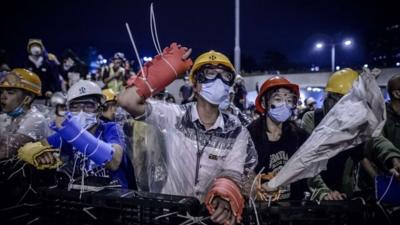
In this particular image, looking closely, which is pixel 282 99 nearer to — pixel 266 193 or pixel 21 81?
pixel 266 193

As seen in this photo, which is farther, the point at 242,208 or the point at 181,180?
the point at 181,180

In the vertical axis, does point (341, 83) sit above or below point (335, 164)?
above

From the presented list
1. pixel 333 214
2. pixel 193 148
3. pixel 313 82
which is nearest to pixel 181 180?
pixel 193 148

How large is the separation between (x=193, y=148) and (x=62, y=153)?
4.01 feet

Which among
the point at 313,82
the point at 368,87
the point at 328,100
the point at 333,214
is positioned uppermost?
the point at 313,82

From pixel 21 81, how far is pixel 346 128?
150 inches

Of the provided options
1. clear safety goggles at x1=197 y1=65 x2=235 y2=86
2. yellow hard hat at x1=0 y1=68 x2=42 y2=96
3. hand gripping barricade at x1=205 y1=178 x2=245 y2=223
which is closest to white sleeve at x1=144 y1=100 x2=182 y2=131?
clear safety goggles at x1=197 y1=65 x2=235 y2=86

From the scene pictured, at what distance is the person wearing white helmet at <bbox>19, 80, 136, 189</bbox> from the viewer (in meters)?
2.33

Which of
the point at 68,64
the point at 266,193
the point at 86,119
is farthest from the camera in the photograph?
the point at 68,64

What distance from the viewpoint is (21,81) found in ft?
13.5

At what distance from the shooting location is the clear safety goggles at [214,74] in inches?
110

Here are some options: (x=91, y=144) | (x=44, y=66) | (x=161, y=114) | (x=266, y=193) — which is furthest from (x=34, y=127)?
(x=44, y=66)

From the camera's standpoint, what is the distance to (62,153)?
2951mm

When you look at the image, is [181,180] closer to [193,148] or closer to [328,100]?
[193,148]
